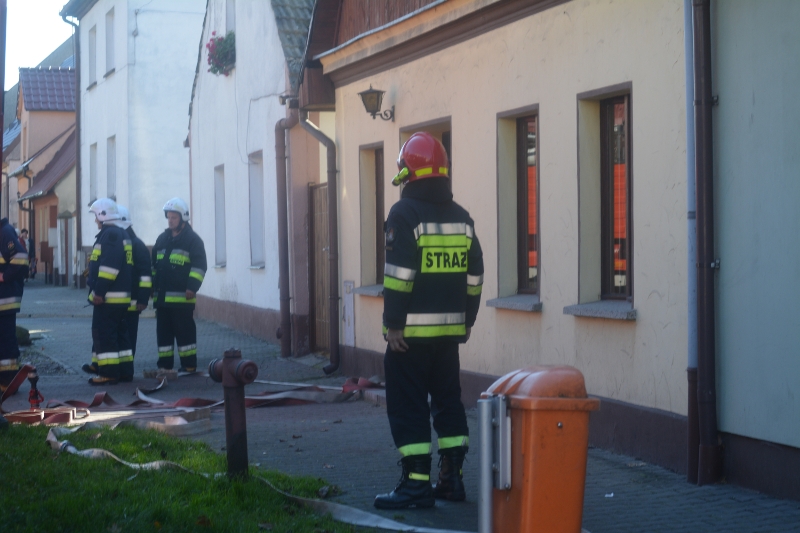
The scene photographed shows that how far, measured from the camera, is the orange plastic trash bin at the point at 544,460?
3.82 m

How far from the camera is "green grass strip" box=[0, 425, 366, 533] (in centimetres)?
506

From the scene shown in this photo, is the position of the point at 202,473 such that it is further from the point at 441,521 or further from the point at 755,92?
the point at 755,92

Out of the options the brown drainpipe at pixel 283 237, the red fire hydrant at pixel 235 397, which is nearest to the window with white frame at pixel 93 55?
the brown drainpipe at pixel 283 237

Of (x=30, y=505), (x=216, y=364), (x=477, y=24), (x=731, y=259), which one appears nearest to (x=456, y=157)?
(x=477, y=24)

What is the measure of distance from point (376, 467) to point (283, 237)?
7988 mm

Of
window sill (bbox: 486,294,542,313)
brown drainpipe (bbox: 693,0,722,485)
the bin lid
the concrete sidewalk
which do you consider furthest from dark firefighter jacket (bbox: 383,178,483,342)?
window sill (bbox: 486,294,542,313)

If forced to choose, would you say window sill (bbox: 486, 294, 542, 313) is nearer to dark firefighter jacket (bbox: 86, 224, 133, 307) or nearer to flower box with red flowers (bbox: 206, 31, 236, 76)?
dark firefighter jacket (bbox: 86, 224, 133, 307)

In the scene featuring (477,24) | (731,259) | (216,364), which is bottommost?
(216,364)

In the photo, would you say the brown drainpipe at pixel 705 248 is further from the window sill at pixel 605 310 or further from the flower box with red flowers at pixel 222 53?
the flower box with red flowers at pixel 222 53

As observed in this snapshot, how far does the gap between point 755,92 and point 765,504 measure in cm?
235

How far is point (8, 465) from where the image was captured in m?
6.50

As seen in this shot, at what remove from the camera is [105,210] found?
471 inches

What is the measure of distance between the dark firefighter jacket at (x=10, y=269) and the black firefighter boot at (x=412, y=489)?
6211 mm

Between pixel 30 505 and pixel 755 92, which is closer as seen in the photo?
pixel 30 505
